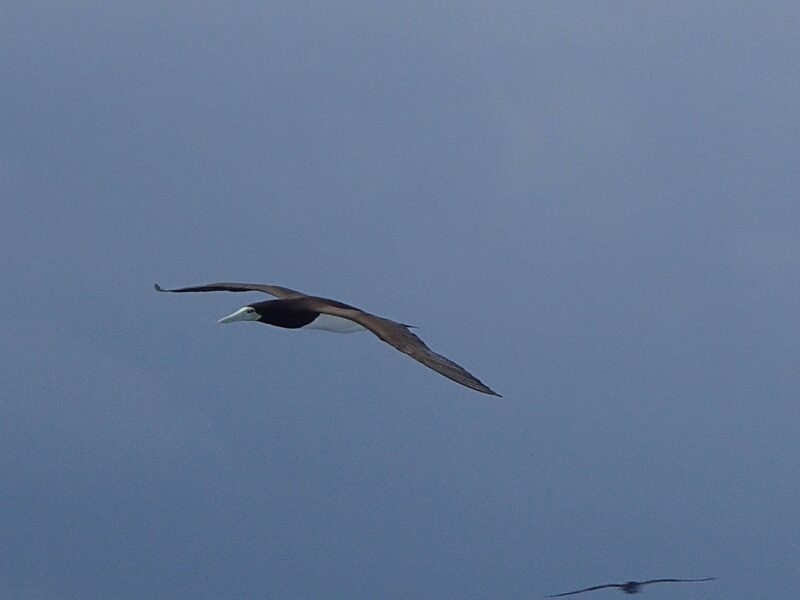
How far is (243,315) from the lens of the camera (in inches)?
985

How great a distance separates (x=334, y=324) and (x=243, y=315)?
1796mm

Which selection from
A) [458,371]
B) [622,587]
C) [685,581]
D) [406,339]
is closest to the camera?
[458,371]

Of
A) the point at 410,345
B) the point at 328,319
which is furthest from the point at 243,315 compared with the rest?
the point at 410,345

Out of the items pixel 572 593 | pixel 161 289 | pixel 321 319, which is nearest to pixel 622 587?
pixel 572 593

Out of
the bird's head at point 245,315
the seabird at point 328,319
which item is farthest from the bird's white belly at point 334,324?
the bird's head at point 245,315

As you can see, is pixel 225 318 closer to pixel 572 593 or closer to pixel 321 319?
pixel 321 319

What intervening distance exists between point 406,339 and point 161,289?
868 cm

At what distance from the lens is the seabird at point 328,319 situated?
1950cm

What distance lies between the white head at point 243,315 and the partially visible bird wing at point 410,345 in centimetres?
220

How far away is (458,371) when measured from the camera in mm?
19297

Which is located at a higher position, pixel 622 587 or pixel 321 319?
pixel 321 319

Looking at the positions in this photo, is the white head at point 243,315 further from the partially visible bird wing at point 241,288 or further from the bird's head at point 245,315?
the partially visible bird wing at point 241,288

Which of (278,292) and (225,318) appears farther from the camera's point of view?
(278,292)

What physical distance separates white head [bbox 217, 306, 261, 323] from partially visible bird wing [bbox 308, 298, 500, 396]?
2.20 meters
